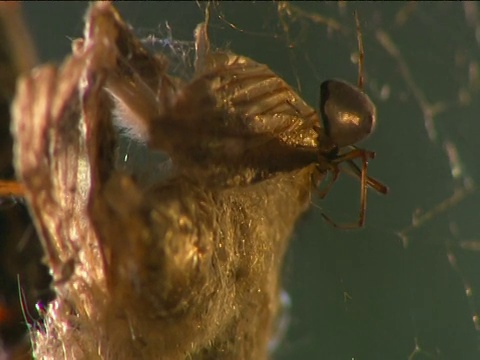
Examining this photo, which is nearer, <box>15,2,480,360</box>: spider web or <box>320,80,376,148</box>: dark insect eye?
<box>320,80,376,148</box>: dark insect eye

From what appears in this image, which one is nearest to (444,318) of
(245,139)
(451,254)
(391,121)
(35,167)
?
(451,254)

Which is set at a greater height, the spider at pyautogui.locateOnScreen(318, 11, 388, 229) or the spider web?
the spider at pyautogui.locateOnScreen(318, 11, 388, 229)

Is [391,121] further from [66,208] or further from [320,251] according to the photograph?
[66,208]

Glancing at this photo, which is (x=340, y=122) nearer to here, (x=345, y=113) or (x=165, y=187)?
(x=345, y=113)

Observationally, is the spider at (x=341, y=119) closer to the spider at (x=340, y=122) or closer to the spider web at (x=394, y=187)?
the spider at (x=340, y=122)

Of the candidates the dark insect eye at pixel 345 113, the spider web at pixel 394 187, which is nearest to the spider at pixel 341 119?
the dark insect eye at pixel 345 113

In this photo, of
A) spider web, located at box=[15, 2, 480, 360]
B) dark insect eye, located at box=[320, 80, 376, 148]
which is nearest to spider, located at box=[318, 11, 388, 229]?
dark insect eye, located at box=[320, 80, 376, 148]

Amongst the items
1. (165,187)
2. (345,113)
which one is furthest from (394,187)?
(165,187)

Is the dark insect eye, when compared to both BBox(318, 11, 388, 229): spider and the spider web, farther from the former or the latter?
the spider web

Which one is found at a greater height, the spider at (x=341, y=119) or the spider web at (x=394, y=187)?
the spider at (x=341, y=119)
